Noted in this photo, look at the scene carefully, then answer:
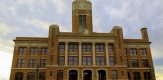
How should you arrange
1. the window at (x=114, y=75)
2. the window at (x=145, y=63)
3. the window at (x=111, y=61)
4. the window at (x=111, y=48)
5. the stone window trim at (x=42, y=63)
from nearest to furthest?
the window at (x=114, y=75) → the window at (x=111, y=61) → the window at (x=111, y=48) → the stone window trim at (x=42, y=63) → the window at (x=145, y=63)

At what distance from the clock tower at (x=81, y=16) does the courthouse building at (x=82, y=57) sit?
9.75m

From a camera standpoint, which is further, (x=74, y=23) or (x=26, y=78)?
(x=74, y=23)

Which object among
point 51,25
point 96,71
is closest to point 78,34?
point 51,25

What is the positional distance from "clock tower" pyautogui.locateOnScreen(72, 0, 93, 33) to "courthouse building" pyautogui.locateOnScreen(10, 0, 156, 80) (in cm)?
975

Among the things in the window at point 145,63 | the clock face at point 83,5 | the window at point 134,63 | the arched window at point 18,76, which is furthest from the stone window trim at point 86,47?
the arched window at point 18,76

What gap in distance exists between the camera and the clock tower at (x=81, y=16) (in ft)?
241

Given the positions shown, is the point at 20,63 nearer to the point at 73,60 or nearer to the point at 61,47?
the point at 61,47

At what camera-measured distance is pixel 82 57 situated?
60438 millimetres

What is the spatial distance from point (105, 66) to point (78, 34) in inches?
518

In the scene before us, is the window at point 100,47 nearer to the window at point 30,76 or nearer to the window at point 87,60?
the window at point 87,60

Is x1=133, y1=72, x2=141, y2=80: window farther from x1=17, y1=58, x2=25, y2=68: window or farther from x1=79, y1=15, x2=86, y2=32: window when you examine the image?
x1=17, y1=58, x2=25, y2=68: window

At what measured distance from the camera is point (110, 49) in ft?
205

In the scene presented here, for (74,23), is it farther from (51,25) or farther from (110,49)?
(110,49)

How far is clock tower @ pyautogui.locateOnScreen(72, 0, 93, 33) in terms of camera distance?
7356 centimetres
